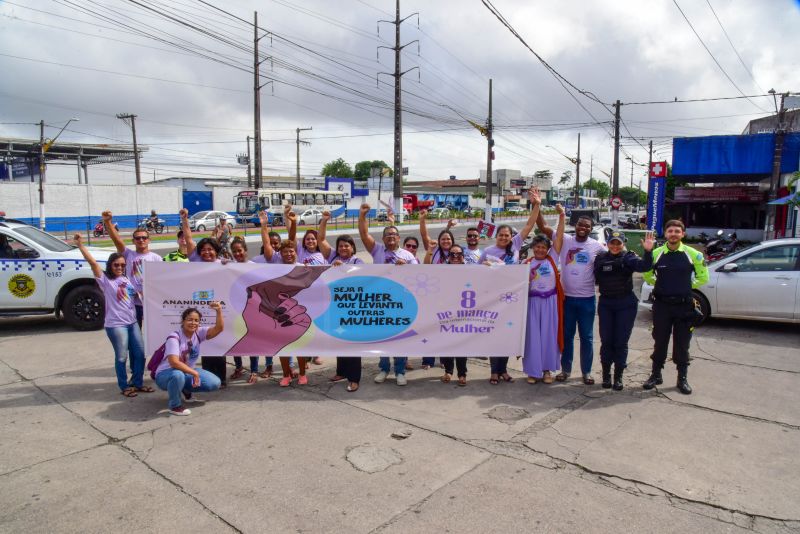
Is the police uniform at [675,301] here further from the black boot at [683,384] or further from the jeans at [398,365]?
the jeans at [398,365]

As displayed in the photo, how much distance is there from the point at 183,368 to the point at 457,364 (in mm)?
2896

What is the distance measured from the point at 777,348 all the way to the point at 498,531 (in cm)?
638

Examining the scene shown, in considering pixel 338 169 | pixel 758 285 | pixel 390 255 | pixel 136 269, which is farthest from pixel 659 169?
pixel 338 169

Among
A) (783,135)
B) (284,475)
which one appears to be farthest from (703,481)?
(783,135)

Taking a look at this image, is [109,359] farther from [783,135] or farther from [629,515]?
[783,135]

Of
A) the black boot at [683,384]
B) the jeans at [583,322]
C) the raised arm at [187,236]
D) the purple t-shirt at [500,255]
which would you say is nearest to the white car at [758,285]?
the black boot at [683,384]

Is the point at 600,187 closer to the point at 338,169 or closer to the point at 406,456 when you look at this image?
the point at 338,169

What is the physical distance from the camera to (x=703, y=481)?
13.1 feet

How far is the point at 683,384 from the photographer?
19.4ft

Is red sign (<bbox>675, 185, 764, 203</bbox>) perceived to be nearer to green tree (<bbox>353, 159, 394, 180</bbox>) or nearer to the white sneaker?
the white sneaker

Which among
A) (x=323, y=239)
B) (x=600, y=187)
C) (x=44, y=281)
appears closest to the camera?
(x=323, y=239)

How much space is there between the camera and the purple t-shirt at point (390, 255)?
6371 millimetres

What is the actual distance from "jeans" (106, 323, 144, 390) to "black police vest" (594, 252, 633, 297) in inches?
194

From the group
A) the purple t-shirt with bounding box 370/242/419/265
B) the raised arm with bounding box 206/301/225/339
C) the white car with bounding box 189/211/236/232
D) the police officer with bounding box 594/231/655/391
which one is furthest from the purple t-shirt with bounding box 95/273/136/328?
the white car with bounding box 189/211/236/232
